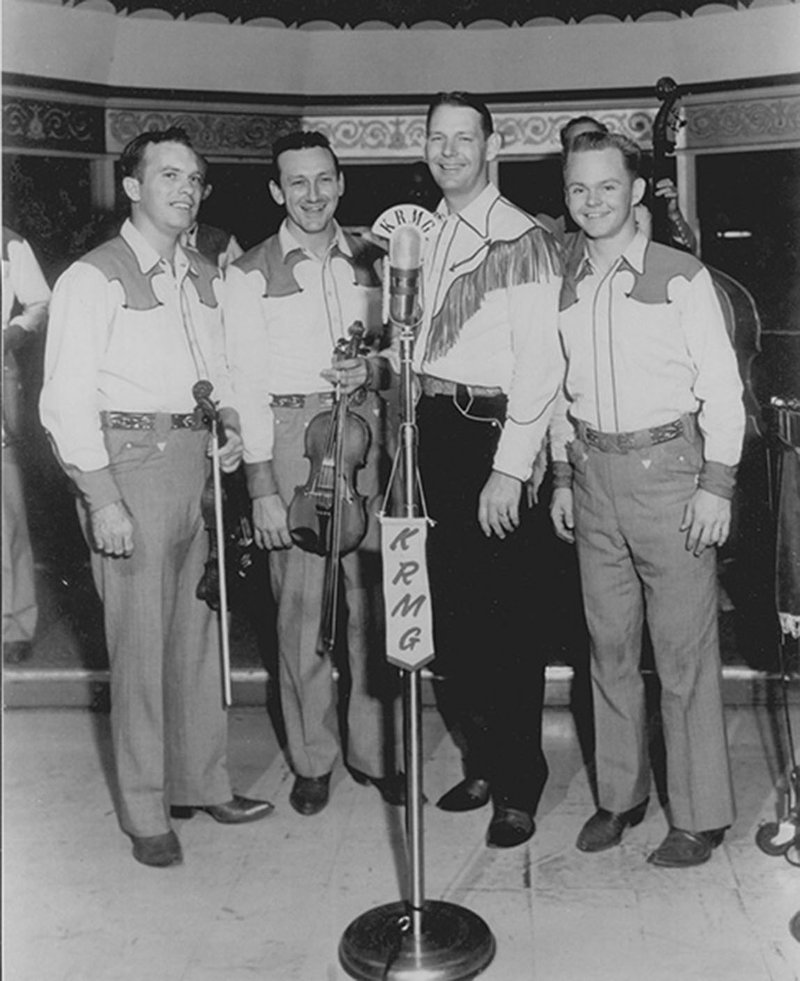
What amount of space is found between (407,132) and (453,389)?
366 cm

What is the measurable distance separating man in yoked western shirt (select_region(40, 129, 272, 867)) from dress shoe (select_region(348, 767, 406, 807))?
0.57 metres

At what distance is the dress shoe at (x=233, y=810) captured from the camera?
11.1 ft

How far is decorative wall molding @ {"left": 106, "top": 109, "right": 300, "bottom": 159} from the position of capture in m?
6.27

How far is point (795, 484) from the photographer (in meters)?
2.99

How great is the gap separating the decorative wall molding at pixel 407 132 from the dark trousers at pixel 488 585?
357 cm

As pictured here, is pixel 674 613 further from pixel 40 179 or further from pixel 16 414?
pixel 40 179

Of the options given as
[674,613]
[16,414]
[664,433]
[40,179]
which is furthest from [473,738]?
[40,179]

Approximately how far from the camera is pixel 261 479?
338 cm

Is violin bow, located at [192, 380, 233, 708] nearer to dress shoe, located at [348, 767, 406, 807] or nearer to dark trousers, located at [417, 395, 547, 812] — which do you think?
dark trousers, located at [417, 395, 547, 812]

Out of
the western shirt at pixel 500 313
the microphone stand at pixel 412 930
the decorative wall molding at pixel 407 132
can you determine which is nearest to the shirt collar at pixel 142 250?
the western shirt at pixel 500 313

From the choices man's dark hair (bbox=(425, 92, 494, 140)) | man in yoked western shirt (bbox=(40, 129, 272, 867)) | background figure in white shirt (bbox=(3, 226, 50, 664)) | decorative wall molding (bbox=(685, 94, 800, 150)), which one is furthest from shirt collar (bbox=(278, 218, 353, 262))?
decorative wall molding (bbox=(685, 94, 800, 150))

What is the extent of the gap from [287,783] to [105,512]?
1105 mm

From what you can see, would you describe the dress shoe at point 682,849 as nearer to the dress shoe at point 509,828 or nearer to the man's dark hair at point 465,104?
the dress shoe at point 509,828

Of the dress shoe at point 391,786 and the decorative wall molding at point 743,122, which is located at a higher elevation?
the decorative wall molding at point 743,122
